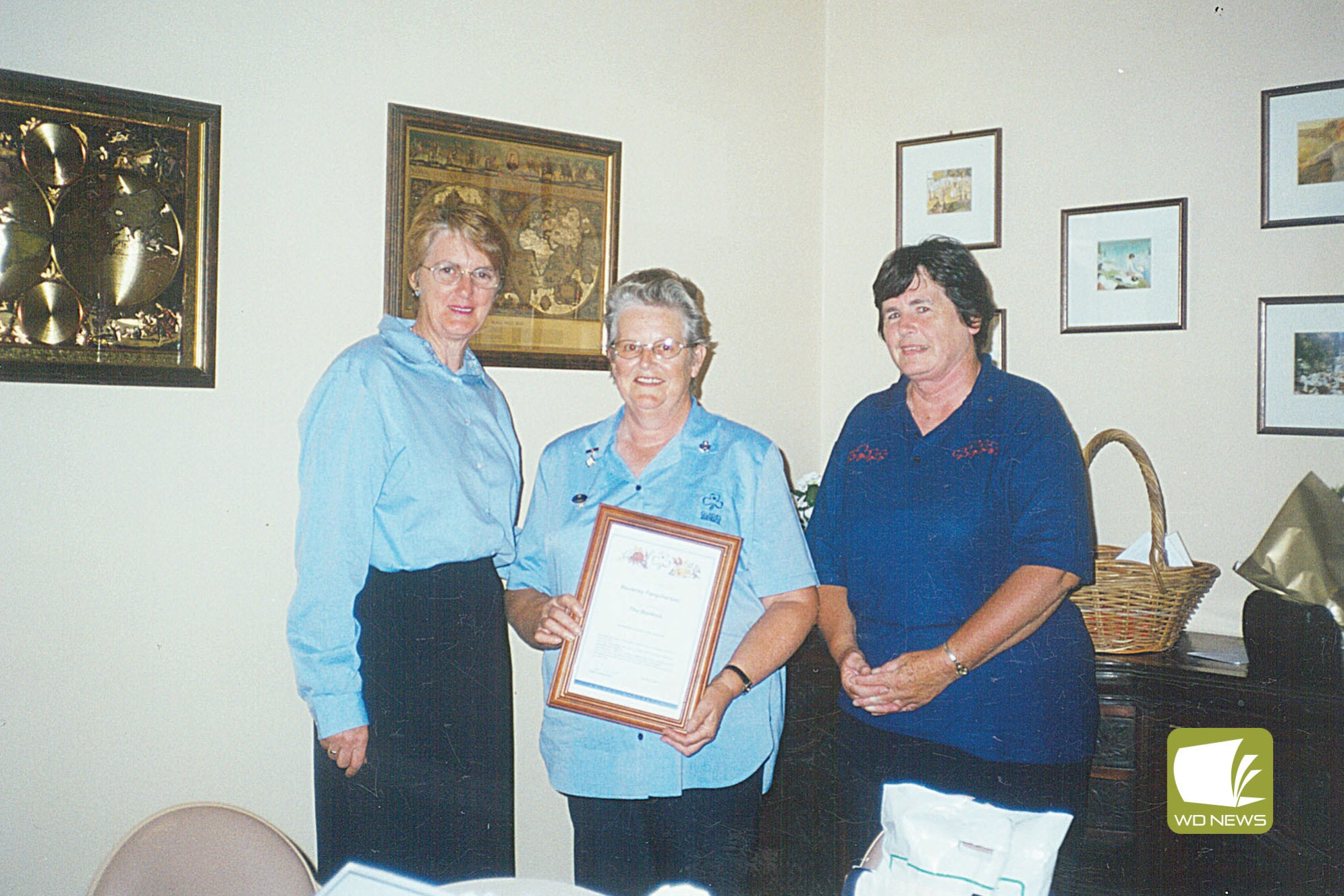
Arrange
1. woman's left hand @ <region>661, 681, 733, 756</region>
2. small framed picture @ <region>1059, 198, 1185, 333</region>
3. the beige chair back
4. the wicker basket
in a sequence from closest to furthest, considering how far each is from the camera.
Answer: the beige chair back
woman's left hand @ <region>661, 681, 733, 756</region>
the wicker basket
small framed picture @ <region>1059, 198, 1185, 333</region>

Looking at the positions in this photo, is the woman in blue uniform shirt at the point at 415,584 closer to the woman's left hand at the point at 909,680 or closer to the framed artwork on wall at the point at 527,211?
the framed artwork on wall at the point at 527,211

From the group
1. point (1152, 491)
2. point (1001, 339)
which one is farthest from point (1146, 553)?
point (1001, 339)

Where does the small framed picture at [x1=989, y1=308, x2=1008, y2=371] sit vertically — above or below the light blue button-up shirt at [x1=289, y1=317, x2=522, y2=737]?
above

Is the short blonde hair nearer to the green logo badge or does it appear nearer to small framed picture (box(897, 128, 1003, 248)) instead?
small framed picture (box(897, 128, 1003, 248))

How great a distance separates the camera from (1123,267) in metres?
2.77

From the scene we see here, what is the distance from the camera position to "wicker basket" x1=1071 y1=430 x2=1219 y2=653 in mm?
2348

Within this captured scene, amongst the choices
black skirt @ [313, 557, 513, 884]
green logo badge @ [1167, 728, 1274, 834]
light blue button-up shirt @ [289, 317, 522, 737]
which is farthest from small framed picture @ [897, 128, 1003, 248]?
black skirt @ [313, 557, 513, 884]

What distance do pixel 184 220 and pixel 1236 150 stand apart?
2.55 meters

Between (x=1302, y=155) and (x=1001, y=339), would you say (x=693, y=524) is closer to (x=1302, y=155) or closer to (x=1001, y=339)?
(x=1001, y=339)

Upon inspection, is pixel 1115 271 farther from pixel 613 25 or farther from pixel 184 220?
pixel 184 220

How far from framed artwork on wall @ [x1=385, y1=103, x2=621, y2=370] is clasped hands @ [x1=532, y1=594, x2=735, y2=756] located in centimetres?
96

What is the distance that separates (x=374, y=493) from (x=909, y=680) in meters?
1.02

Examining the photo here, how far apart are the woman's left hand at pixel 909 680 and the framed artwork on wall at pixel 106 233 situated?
1.49 metres

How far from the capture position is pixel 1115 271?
279 centimetres
